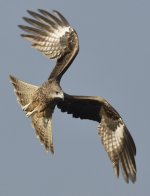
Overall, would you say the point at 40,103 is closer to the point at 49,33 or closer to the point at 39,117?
the point at 39,117

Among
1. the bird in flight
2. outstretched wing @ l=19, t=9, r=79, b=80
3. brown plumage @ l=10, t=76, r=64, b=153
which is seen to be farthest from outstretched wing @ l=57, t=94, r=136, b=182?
outstretched wing @ l=19, t=9, r=79, b=80

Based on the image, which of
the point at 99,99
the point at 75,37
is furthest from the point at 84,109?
the point at 75,37

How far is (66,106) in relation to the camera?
18.3m

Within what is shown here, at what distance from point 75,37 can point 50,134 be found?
2.23m

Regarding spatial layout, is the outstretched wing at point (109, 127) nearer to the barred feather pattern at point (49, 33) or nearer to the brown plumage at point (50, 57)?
the brown plumage at point (50, 57)

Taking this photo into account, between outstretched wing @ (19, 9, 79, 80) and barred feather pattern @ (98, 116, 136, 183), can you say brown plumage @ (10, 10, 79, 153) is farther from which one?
barred feather pattern @ (98, 116, 136, 183)

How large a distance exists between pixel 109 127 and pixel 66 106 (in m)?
1.06

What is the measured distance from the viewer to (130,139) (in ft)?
60.5

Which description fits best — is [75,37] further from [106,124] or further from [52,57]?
[106,124]

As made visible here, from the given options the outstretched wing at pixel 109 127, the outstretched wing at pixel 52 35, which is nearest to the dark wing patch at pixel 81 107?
the outstretched wing at pixel 109 127

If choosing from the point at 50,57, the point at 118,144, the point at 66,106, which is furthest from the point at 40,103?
the point at 118,144

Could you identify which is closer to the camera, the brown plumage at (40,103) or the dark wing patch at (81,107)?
the brown plumage at (40,103)

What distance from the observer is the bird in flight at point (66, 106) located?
17.9 metres

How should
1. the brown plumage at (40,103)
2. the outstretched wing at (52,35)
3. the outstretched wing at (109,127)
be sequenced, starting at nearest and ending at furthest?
the brown plumage at (40,103)
the outstretched wing at (109,127)
the outstretched wing at (52,35)
